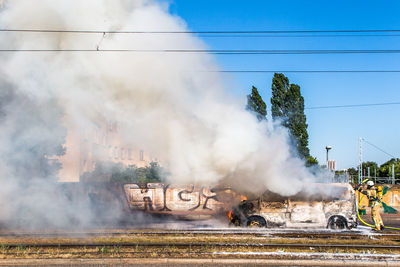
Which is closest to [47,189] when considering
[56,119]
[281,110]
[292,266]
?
[56,119]

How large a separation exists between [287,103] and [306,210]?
17939mm

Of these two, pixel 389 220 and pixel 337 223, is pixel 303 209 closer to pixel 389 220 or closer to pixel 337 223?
pixel 337 223

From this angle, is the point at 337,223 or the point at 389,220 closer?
the point at 337,223

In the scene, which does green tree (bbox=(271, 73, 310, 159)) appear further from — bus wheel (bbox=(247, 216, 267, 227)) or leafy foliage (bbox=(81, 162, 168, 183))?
bus wheel (bbox=(247, 216, 267, 227))

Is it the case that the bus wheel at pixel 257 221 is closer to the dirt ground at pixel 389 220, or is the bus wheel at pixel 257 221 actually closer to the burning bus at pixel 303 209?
the burning bus at pixel 303 209

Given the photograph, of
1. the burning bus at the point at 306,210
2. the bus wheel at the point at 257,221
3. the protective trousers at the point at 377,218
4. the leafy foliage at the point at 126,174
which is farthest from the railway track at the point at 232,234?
the leafy foliage at the point at 126,174

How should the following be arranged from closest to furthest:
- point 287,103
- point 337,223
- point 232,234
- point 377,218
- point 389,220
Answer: point 232,234
point 337,223
point 377,218
point 389,220
point 287,103

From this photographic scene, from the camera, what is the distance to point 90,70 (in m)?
14.6

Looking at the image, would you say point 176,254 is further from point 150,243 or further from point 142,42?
point 142,42

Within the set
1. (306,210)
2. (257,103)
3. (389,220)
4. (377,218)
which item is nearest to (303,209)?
(306,210)

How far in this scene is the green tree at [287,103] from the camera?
30.0 meters

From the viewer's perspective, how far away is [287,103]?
30.5 metres

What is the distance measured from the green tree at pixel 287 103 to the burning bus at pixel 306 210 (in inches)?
635

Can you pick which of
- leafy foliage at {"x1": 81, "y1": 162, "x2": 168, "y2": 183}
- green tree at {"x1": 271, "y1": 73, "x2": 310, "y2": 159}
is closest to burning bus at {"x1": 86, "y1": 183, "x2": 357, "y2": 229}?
leafy foliage at {"x1": 81, "y1": 162, "x2": 168, "y2": 183}
